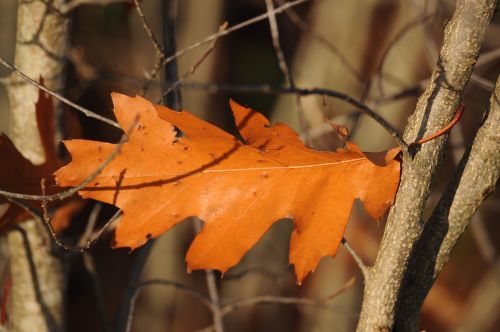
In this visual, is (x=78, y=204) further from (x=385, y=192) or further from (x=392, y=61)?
(x=392, y=61)

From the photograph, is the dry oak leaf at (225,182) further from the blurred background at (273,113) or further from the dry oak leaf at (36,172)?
the blurred background at (273,113)

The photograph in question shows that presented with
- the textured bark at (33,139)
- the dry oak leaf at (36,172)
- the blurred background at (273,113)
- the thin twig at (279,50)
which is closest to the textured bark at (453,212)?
the thin twig at (279,50)

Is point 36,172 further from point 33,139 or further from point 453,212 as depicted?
point 453,212

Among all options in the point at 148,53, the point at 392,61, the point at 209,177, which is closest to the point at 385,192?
the point at 209,177

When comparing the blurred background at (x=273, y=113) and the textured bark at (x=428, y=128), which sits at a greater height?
the blurred background at (x=273, y=113)

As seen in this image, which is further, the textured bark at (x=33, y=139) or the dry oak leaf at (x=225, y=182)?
the textured bark at (x=33, y=139)

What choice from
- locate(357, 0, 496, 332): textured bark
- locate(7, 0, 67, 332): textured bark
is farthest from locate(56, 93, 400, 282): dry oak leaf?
locate(7, 0, 67, 332): textured bark

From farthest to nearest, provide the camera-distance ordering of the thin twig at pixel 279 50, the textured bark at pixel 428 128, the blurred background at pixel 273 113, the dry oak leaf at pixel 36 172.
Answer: the blurred background at pixel 273 113 < the thin twig at pixel 279 50 < the dry oak leaf at pixel 36 172 < the textured bark at pixel 428 128

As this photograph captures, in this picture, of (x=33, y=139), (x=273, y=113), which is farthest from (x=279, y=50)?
(x=273, y=113)
